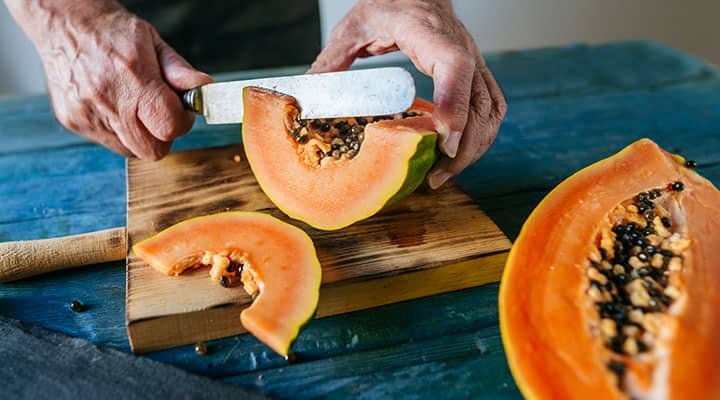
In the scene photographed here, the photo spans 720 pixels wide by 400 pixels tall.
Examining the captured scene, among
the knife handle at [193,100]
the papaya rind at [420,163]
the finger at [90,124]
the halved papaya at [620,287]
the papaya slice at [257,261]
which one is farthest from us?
the finger at [90,124]

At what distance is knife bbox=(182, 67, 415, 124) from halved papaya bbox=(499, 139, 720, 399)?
0.33 meters

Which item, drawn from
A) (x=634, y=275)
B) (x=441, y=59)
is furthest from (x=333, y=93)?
(x=634, y=275)

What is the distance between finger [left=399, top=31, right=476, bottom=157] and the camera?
115 cm

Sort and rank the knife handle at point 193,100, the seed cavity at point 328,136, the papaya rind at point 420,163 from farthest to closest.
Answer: the knife handle at point 193,100
the seed cavity at point 328,136
the papaya rind at point 420,163

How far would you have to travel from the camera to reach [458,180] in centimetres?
152

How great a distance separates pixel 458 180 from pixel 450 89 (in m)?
0.39

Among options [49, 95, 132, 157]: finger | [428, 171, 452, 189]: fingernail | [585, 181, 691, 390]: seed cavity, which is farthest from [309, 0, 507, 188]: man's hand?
[49, 95, 132, 157]: finger

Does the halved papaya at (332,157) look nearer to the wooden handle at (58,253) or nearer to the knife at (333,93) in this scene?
the knife at (333,93)

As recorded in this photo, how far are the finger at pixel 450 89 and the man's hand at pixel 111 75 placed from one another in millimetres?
529

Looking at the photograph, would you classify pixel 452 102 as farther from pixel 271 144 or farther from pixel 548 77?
pixel 548 77

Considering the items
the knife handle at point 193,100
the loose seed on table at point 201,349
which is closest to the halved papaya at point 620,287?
the loose seed on table at point 201,349

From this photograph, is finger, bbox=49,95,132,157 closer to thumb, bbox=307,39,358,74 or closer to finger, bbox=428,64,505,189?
thumb, bbox=307,39,358,74

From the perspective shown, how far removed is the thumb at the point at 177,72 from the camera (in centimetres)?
138

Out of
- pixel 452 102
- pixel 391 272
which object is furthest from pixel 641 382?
pixel 452 102
